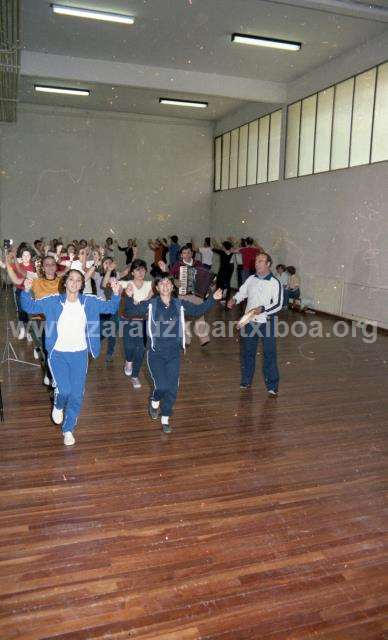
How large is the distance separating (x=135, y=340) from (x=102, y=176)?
12402 millimetres

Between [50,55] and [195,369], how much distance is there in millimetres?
8319

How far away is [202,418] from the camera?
15.9ft

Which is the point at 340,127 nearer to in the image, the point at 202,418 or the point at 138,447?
the point at 202,418

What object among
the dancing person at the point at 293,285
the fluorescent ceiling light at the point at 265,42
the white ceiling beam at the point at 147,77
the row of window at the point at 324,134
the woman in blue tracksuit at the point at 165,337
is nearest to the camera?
the woman in blue tracksuit at the point at 165,337

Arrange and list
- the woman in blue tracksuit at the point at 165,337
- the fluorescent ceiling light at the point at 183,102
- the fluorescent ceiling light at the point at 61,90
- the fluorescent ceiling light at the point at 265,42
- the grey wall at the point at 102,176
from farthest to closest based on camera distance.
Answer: the grey wall at the point at 102,176, the fluorescent ceiling light at the point at 183,102, the fluorescent ceiling light at the point at 61,90, the fluorescent ceiling light at the point at 265,42, the woman in blue tracksuit at the point at 165,337

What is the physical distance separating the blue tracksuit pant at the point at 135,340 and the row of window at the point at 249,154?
355 inches

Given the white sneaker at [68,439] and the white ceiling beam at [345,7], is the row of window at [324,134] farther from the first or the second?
the white sneaker at [68,439]

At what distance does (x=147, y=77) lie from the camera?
11555mm

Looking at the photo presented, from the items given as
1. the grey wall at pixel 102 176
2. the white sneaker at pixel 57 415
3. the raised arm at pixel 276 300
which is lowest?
the white sneaker at pixel 57 415

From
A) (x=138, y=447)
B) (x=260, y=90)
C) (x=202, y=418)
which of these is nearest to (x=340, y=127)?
(x=260, y=90)

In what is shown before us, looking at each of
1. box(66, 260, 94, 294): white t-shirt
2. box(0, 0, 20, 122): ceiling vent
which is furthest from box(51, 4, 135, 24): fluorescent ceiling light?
box(66, 260, 94, 294): white t-shirt

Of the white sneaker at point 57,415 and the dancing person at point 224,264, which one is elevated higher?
the dancing person at point 224,264

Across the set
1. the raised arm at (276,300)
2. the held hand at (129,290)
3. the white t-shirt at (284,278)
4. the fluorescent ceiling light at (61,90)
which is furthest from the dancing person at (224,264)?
the held hand at (129,290)

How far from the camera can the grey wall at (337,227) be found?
378 inches
